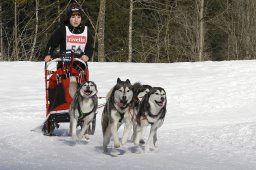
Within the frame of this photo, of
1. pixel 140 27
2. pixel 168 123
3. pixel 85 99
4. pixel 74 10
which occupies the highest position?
pixel 140 27

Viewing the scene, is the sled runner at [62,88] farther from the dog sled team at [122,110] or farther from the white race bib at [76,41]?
the white race bib at [76,41]

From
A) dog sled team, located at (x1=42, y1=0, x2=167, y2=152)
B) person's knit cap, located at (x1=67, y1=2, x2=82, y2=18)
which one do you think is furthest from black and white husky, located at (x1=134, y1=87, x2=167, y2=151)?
person's knit cap, located at (x1=67, y1=2, x2=82, y2=18)

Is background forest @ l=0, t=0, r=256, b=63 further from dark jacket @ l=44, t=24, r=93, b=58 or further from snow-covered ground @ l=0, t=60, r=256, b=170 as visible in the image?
dark jacket @ l=44, t=24, r=93, b=58

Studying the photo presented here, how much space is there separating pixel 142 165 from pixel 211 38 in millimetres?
32146

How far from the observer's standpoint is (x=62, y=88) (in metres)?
7.02

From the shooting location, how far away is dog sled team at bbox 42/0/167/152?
19.9ft

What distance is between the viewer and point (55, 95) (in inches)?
278

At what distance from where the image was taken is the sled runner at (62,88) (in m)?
6.99

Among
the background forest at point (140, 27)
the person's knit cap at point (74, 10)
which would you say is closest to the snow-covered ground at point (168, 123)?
the person's knit cap at point (74, 10)

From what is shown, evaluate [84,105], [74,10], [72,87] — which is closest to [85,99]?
[84,105]

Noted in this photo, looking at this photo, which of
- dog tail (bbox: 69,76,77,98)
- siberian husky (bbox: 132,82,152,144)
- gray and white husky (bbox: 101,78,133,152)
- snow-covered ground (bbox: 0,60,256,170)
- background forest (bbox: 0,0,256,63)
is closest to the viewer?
snow-covered ground (bbox: 0,60,256,170)

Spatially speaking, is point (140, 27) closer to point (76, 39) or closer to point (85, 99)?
point (76, 39)

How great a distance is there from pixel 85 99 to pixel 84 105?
8cm

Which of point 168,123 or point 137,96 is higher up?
point 137,96
